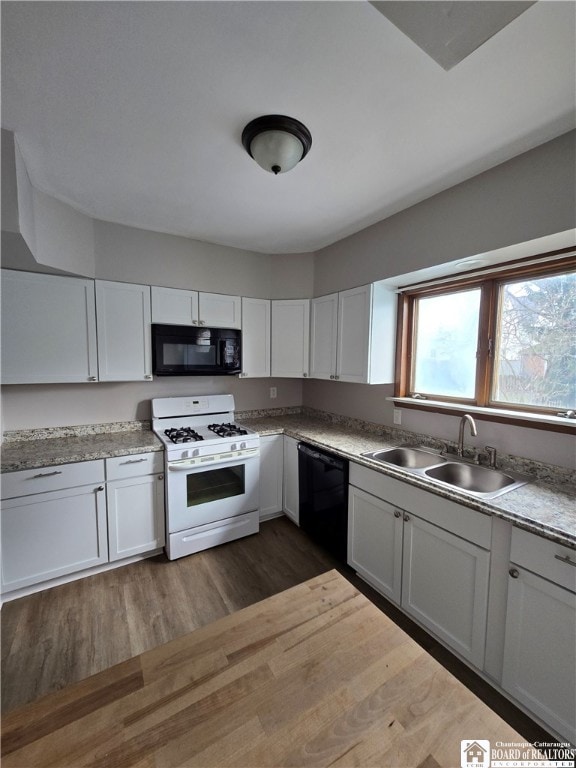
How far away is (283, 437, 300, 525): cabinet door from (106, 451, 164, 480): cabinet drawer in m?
1.08

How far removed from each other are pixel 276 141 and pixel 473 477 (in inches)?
83.1

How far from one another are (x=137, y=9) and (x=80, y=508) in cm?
246

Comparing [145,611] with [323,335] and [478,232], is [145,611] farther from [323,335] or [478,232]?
[478,232]

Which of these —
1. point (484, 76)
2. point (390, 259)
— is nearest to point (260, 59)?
point (484, 76)

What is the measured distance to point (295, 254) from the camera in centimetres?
318

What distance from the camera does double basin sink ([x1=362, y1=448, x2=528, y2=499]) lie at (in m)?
1.72

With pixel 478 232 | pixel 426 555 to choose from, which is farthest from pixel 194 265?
pixel 426 555

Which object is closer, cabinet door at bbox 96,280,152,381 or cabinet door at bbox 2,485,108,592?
cabinet door at bbox 2,485,108,592

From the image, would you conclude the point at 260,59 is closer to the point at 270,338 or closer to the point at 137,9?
the point at 137,9

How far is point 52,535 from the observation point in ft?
6.66

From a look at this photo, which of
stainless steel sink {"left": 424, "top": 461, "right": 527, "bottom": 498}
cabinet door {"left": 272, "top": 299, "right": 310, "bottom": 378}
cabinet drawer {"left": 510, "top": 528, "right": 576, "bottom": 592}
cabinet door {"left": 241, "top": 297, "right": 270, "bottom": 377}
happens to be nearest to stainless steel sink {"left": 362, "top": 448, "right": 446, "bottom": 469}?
stainless steel sink {"left": 424, "top": 461, "right": 527, "bottom": 498}

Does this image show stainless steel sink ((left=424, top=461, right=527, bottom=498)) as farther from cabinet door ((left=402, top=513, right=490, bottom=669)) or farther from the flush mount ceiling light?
the flush mount ceiling light

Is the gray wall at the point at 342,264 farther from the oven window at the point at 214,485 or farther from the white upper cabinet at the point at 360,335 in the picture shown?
the oven window at the point at 214,485

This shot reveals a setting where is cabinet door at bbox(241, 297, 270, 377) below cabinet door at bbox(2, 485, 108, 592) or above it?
above
